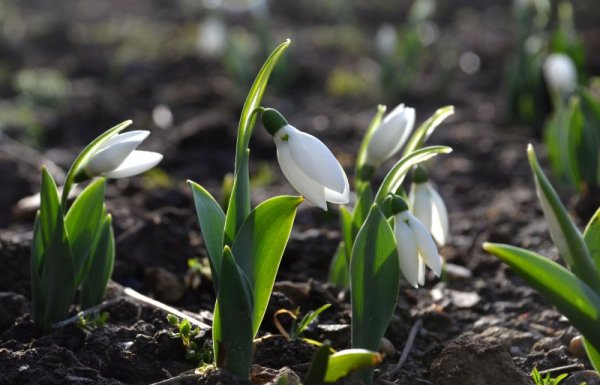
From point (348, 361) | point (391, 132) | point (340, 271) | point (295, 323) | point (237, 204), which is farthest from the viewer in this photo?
point (340, 271)

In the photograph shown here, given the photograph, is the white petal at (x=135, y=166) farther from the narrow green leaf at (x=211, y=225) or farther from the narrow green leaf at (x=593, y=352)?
the narrow green leaf at (x=593, y=352)

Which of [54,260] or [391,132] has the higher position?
[391,132]

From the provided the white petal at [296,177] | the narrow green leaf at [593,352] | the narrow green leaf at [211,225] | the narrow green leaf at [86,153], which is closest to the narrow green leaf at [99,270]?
the narrow green leaf at [86,153]

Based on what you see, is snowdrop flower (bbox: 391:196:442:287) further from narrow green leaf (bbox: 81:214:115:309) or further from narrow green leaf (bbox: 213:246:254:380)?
narrow green leaf (bbox: 81:214:115:309)

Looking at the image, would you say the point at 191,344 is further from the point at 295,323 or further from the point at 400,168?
the point at 400,168

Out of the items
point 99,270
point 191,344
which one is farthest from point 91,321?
point 191,344

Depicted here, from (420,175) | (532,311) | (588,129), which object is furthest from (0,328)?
(588,129)
